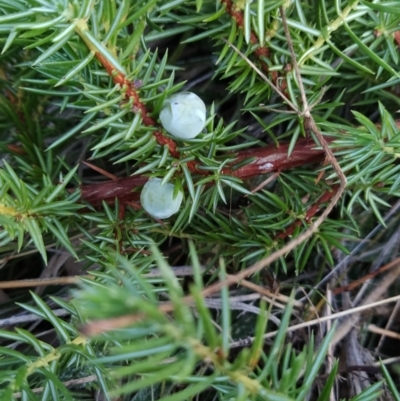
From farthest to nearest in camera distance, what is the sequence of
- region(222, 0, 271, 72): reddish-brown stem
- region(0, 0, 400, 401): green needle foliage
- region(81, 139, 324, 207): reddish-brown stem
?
region(81, 139, 324, 207): reddish-brown stem < region(222, 0, 271, 72): reddish-brown stem < region(0, 0, 400, 401): green needle foliage

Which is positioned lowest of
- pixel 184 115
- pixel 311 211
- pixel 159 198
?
pixel 311 211

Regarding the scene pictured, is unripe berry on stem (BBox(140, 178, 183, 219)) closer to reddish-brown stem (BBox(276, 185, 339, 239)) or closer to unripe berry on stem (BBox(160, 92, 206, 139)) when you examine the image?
unripe berry on stem (BBox(160, 92, 206, 139))

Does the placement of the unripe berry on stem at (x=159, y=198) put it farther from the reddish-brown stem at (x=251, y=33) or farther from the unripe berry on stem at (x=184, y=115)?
the reddish-brown stem at (x=251, y=33)

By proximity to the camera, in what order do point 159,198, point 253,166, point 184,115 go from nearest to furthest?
point 184,115, point 159,198, point 253,166

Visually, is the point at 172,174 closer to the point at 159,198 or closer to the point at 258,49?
the point at 159,198

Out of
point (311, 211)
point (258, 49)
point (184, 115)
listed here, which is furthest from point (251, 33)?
point (311, 211)

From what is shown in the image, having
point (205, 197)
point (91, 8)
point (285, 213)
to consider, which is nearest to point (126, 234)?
point (205, 197)

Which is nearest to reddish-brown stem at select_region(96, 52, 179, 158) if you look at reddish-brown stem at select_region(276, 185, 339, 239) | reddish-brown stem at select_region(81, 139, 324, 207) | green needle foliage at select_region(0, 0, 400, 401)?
green needle foliage at select_region(0, 0, 400, 401)

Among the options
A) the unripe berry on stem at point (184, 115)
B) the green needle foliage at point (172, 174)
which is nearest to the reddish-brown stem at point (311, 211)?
the green needle foliage at point (172, 174)

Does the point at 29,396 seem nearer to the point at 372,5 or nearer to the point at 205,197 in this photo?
the point at 205,197
